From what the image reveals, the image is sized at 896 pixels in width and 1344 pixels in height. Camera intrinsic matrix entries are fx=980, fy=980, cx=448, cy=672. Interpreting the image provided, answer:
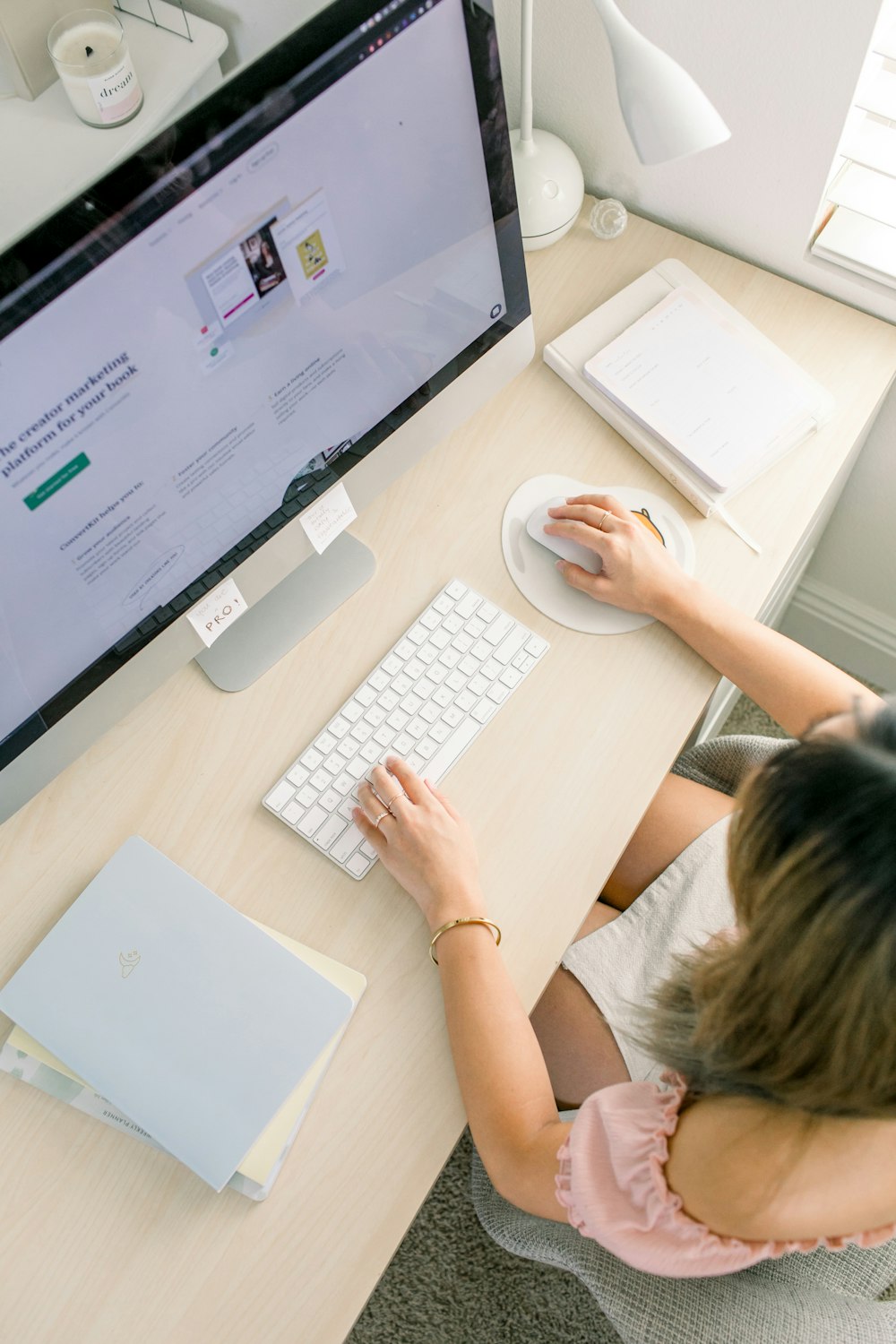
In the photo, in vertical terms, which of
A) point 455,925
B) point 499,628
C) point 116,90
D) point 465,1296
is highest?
point 116,90

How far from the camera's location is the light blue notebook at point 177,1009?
2.41 feet

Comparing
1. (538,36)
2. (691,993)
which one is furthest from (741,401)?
(691,993)

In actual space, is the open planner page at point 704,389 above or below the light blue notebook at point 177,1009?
above

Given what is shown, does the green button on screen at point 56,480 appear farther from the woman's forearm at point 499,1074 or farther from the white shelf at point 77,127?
the white shelf at point 77,127

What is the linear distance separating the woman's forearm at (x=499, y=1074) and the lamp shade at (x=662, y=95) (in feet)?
2.14

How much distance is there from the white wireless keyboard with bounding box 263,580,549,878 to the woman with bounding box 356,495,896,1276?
0.03 m

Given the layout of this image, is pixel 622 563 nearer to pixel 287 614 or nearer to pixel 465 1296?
pixel 287 614

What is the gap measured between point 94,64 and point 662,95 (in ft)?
2.92

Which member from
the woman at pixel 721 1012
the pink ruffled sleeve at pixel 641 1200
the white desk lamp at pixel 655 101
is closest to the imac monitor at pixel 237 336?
the white desk lamp at pixel 655 101

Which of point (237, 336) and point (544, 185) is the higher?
point (544, 185)

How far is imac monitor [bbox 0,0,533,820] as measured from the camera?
572 millimetres

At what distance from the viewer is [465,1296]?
1.31m

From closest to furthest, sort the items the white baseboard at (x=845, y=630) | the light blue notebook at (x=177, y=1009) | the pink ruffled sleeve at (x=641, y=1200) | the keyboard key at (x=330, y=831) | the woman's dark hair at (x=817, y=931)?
the woman's dark hair at (x=817, y=931)
the pink ruffled sleeve at (x=641, y=1200)
the light blue notebook at (x=177, y=1009)
the keyboard key at (x=330, y=831)
the white baseboard at (x=845, y=630)

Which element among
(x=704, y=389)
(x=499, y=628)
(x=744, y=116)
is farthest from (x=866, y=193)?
(x=499, y=628)
